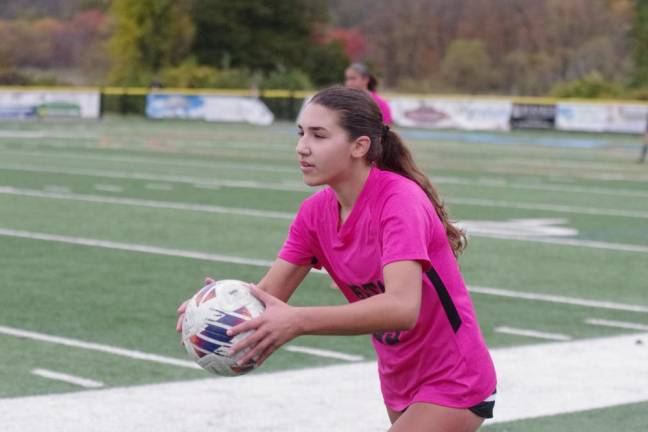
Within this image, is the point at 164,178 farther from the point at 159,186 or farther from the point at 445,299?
the point at 445,299

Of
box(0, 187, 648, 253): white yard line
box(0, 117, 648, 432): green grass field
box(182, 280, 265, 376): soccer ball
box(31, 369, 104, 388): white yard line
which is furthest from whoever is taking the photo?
box(0, 187, 648, 253): white yard line

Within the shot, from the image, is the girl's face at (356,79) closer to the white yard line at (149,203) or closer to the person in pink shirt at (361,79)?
the person in pink shirt at (361,79)

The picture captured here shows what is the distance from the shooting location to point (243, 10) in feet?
319

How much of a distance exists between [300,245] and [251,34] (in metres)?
93.2

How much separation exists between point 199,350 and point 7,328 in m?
5.34

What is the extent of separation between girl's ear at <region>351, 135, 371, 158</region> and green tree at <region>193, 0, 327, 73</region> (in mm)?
89696

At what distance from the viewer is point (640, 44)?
77.4 meters

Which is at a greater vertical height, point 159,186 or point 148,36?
point 159,186

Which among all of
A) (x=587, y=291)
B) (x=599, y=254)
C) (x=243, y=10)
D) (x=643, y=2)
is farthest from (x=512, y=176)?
(x=243, y=10)

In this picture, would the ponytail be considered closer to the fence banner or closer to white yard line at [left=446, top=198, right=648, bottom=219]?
white yard line at [left=446, top=198, right=648, bottom=219]

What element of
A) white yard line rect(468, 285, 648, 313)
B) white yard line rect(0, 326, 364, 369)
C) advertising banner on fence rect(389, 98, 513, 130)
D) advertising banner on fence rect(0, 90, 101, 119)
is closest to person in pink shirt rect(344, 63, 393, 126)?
white yard line rect(468, 285, 648, 313)

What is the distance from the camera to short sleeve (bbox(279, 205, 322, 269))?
15.1ft

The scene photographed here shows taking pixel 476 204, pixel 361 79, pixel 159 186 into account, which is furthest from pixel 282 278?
pixel 159 186

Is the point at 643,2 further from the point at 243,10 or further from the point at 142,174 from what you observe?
the point at 142,174
